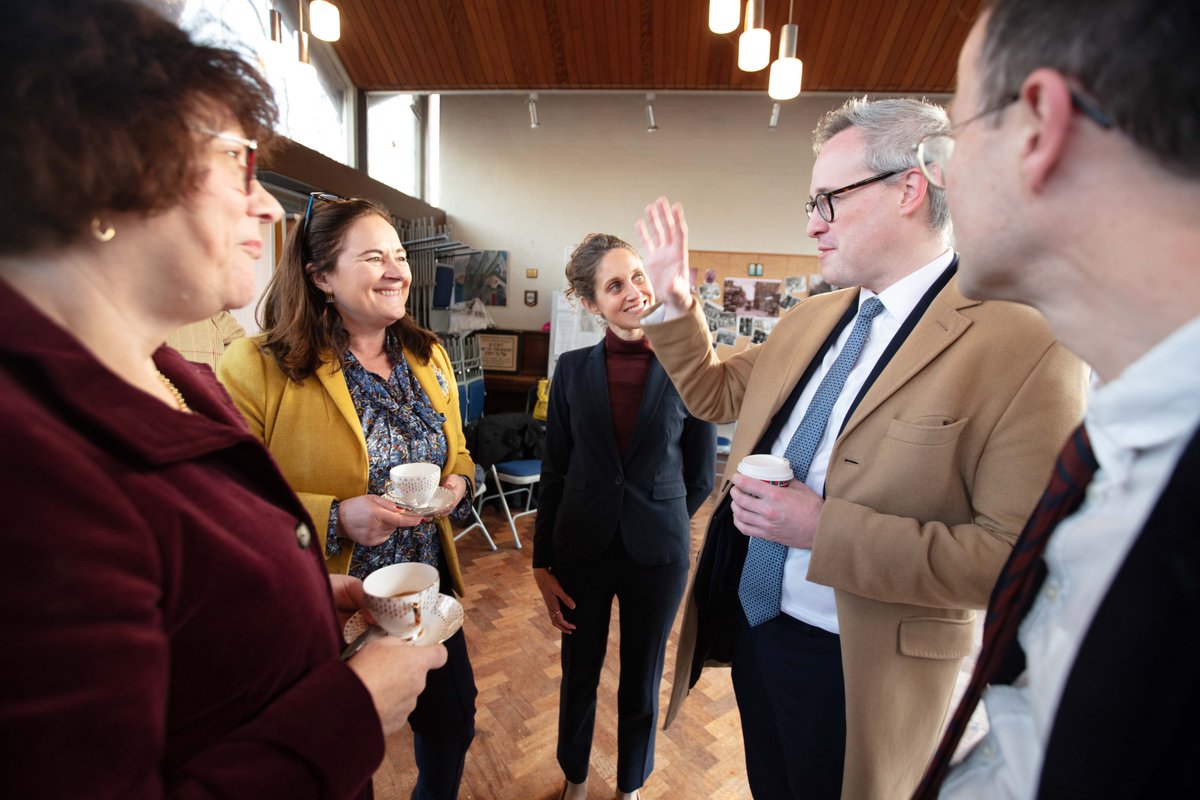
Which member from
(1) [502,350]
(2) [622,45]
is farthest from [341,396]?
(1) [502,350]

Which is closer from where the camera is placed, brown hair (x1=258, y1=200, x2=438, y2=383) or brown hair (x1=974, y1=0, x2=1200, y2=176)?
brown hair (x1=974, y1=0, x2=1200, y2=176)

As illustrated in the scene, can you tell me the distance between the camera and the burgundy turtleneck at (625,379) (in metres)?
2.05

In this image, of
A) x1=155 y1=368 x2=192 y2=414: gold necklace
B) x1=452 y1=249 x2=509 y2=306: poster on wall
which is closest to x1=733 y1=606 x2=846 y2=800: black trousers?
Result: x1=155 y1=368 x2=192 y2=414: gold necklace

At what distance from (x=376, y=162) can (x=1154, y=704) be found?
6495 mm

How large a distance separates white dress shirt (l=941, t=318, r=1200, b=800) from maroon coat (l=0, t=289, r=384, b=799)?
2.70 ft

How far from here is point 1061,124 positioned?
604 millimetres

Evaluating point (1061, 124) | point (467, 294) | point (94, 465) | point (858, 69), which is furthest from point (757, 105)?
point (94, 465)

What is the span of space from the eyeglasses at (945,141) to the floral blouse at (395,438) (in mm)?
1499

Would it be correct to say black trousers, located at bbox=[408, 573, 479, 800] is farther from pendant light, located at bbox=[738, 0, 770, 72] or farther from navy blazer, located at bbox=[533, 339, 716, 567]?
pendant light, located at bbox=[738, 0, 770, 72]

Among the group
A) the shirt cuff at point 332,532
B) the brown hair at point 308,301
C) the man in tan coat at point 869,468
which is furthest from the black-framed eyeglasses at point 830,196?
the shirt cuff at point 332,532

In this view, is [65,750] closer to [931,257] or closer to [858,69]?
[931,257]

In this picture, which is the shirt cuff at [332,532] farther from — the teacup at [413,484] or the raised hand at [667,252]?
the raised hand at [667,252]

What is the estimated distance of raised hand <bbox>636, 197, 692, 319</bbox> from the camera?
148cm

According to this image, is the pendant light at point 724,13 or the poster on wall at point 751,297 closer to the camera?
the pendant light at point 724,13
